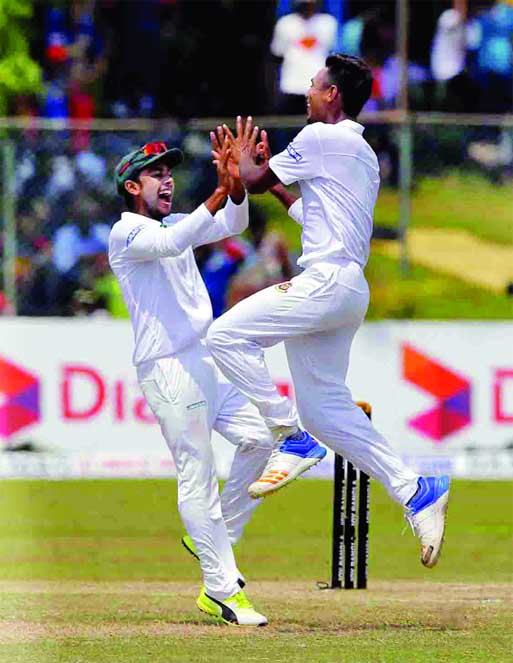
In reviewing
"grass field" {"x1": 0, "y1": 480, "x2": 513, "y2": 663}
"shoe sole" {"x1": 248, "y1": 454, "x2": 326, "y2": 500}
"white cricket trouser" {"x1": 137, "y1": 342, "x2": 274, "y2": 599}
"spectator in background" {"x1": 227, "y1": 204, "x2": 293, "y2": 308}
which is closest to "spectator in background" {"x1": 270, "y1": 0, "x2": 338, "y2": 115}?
"spectator in background" {"x1": 227, "y1": 204, "x2": 293, "y2": 308}

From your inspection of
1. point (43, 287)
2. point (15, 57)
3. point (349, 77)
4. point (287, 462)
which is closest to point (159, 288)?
point (287, 462)

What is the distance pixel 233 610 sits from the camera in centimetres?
842

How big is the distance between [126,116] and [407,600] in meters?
10.3

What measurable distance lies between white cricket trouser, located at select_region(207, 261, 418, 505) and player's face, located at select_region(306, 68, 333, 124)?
71 cm

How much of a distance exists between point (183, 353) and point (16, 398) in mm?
7941

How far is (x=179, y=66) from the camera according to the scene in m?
18.9

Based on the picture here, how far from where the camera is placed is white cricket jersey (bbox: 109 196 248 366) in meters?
8.45

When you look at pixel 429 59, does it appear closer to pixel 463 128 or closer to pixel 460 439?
pixel 463 128

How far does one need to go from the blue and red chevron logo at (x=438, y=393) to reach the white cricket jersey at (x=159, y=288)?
789 centimetres

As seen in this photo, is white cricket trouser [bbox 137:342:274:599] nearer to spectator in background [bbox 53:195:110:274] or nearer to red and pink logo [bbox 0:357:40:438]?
red and pink logo [bbox 0:357:40:438]

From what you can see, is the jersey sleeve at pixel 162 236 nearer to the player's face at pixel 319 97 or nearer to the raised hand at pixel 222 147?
the raised hand at pixel 222 147

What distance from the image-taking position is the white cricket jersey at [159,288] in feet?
27.7

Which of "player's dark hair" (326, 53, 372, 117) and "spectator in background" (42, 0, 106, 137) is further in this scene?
"spectator in background" (42, 0, 106, 137)

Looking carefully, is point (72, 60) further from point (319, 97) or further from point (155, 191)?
point (319, 97)
